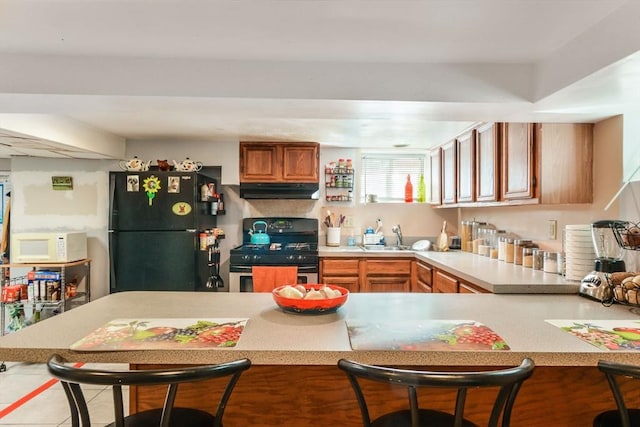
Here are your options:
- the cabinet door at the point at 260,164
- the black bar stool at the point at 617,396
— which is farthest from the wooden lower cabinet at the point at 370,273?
the black bar stool at the point at 617,396

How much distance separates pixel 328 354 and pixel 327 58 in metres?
1.30

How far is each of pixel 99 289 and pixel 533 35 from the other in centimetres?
445

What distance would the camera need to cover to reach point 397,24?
4.69ft

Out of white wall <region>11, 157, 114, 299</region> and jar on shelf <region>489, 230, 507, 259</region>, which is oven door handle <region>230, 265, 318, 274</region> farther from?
jar on shelf <region>489, 230, 507, 259</region>

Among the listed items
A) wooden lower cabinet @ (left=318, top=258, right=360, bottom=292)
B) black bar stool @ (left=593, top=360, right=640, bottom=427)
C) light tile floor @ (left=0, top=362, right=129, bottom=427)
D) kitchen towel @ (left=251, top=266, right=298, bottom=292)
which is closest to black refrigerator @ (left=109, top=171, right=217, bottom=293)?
light tile floor @ (left=0, top=362, right=129, bottom=427)

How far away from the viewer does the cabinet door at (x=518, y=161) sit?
2326mm

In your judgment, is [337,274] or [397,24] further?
[337,274]

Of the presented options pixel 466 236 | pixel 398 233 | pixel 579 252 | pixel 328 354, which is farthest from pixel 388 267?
pixel 328 354

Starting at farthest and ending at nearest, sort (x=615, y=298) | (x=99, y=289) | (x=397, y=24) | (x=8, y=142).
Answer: (x=99, y=289)
(x=8, y=142)
(x=615, y=298)
(x=397, y=24)

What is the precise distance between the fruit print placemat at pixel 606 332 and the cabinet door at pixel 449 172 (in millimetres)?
2213

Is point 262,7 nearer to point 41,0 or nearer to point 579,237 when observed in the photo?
point 41,0

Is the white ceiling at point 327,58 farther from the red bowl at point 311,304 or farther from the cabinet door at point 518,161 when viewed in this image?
the red bowl at point 311,304

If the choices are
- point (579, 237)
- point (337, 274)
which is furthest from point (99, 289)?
point (579, 237)

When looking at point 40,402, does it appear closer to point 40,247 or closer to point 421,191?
point 40,247
